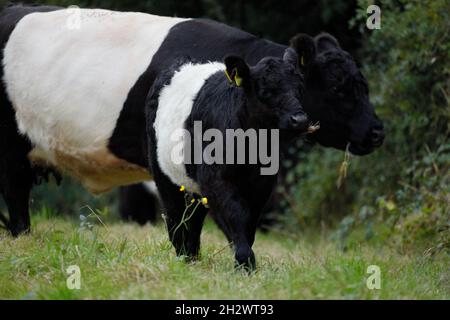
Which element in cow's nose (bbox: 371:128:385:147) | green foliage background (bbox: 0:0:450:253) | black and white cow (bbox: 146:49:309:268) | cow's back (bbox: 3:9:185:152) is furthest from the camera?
green foliage background (bbox: 0:0:450:253)

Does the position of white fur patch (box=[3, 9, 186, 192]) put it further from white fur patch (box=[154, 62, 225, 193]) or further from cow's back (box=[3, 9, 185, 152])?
white fur patch (box=[154, 62, 225, 193])

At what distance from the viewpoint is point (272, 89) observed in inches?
233

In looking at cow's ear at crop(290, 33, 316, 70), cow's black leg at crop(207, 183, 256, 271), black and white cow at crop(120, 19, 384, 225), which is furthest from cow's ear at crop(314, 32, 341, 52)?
cow's black leg at crop(207, 183, 256, 271)

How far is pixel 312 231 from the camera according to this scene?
12.3 meters

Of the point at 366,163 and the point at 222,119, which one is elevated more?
the point at 222,119

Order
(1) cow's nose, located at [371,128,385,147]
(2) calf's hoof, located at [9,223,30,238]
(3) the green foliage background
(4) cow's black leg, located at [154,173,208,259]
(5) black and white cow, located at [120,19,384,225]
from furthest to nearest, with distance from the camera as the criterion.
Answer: (3) the green foliage background
(2) calf's hoof, located at [9,223,30,238]
(1) cow's nose, located at [371,128,385,147]
(5) black and white cow, located at [120,19,384,225]
(4) cow's black leg, located at [154,173,208,259]

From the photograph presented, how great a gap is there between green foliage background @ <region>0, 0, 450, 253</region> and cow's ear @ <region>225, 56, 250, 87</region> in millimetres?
2536

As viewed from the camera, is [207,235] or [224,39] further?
[207,235]

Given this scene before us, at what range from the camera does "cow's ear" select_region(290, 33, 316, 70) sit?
276 inches

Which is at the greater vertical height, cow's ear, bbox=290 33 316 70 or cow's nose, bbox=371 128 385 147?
cow's ear, bbox=290 33 316 70

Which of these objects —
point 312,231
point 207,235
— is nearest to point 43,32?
point 207,235

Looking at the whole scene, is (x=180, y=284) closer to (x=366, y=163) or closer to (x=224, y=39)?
(x=224, y=39)

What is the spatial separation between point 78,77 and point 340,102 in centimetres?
228
